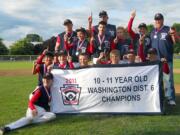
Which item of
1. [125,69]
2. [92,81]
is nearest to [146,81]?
[125,69]

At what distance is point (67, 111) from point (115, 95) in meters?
1.19

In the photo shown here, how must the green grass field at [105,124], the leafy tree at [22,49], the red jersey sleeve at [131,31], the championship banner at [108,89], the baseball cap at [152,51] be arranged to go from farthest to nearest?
the leafy tree at [22,49]
the red jersey sleeve at [131,31]
the baseball cap at [152,51]
the championship banner at [108,89]
the green grass field at [105,124]

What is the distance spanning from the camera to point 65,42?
966 centimetres

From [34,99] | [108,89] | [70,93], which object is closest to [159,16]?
[108,89]

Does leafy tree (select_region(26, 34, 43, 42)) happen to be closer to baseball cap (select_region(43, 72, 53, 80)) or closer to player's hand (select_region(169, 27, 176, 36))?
player's hand (select_region(169, 27, 176, 36))

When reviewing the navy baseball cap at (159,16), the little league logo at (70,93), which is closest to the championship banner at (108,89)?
the little league logo at (70,93)

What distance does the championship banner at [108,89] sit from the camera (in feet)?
26.9

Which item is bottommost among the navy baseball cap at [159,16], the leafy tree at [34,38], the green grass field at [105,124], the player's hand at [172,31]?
the green grass field at [105,124]

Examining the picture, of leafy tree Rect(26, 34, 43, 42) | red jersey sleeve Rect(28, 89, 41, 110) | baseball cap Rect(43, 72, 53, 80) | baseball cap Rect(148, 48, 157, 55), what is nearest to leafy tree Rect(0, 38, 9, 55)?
leafy tree Rect(26, 34, 43, 42)

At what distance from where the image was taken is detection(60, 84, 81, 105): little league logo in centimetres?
848

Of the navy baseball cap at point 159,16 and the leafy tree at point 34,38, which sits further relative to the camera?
the leafy tree at point 34,38

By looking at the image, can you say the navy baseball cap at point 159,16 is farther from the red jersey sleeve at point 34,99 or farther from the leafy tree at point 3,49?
the leafy tree at point 3,49

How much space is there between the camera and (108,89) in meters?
8.38

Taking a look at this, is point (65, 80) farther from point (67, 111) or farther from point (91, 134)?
point (91, 134)
